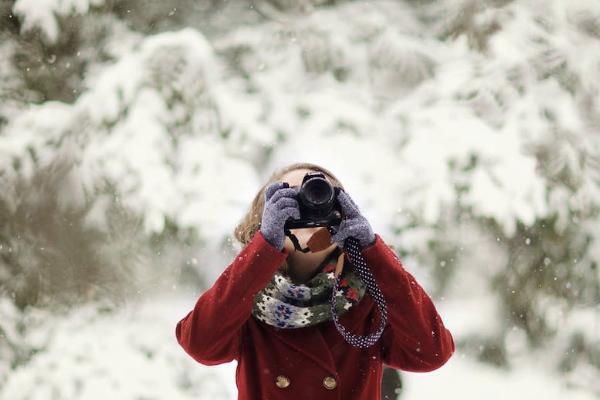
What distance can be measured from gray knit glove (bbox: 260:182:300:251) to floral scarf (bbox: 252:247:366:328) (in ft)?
0.54

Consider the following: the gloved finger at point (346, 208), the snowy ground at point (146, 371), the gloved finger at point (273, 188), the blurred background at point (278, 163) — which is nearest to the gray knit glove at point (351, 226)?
the gloved finger at point (346, 208)

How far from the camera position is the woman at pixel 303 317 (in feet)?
3.47

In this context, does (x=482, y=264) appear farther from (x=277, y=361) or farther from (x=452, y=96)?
(x=277, y=361)

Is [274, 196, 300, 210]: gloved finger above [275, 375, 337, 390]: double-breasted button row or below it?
above

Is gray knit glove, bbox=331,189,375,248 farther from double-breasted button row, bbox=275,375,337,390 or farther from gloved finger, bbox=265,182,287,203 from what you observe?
double-breasted button row, bbox=275,375,337,390

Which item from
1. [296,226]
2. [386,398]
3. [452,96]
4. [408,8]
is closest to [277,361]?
[296,226]

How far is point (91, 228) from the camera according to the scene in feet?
8.06

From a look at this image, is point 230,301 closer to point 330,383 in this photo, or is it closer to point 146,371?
point 330,383

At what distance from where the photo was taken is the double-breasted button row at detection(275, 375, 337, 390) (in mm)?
1174

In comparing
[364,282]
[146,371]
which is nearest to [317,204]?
[364,282]

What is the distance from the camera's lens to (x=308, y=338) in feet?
3.97

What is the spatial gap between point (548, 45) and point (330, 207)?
1955mm

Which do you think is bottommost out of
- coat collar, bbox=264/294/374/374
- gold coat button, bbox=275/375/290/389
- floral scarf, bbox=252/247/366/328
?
gold coat button, bbox=275/375/290/389

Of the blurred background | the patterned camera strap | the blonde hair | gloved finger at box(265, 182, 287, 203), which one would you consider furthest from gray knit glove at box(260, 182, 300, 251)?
the blurred background
